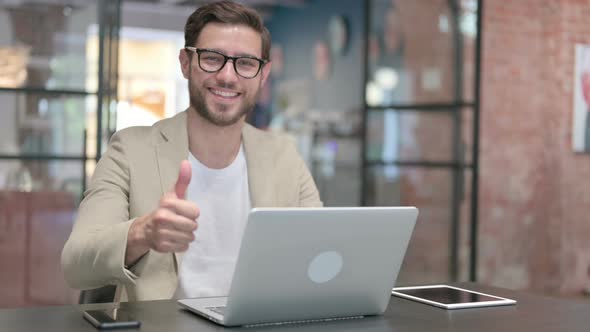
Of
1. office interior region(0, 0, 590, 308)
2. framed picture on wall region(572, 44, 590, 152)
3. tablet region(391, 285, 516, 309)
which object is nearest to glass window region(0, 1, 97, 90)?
office interior region(0, 0, 590, 308)

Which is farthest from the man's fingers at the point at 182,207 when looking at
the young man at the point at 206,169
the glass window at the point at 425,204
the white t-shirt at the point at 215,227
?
the glass window at the point at 425,204

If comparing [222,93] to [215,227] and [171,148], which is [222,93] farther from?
[215,227]

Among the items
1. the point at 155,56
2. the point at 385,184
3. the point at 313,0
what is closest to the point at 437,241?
the point at 385,184

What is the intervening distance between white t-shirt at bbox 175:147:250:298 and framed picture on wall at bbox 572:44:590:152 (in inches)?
165

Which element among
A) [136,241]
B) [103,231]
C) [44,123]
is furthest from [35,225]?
[136,241]

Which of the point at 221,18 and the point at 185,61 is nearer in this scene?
the point at 221,18

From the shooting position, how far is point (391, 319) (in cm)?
151

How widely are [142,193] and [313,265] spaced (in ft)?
2.29

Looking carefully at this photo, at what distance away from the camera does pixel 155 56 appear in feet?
34.6

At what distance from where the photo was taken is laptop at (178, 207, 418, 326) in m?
1.30

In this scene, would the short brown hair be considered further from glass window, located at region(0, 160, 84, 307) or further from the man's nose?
glass window, located at region(0, 160, 84, 307)

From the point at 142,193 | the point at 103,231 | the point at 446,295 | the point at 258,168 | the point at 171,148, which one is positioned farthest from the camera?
the point at 258,168

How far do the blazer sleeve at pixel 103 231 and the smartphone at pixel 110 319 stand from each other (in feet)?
0.48

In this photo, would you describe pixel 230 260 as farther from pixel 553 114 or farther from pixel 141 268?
pixel 553 114
